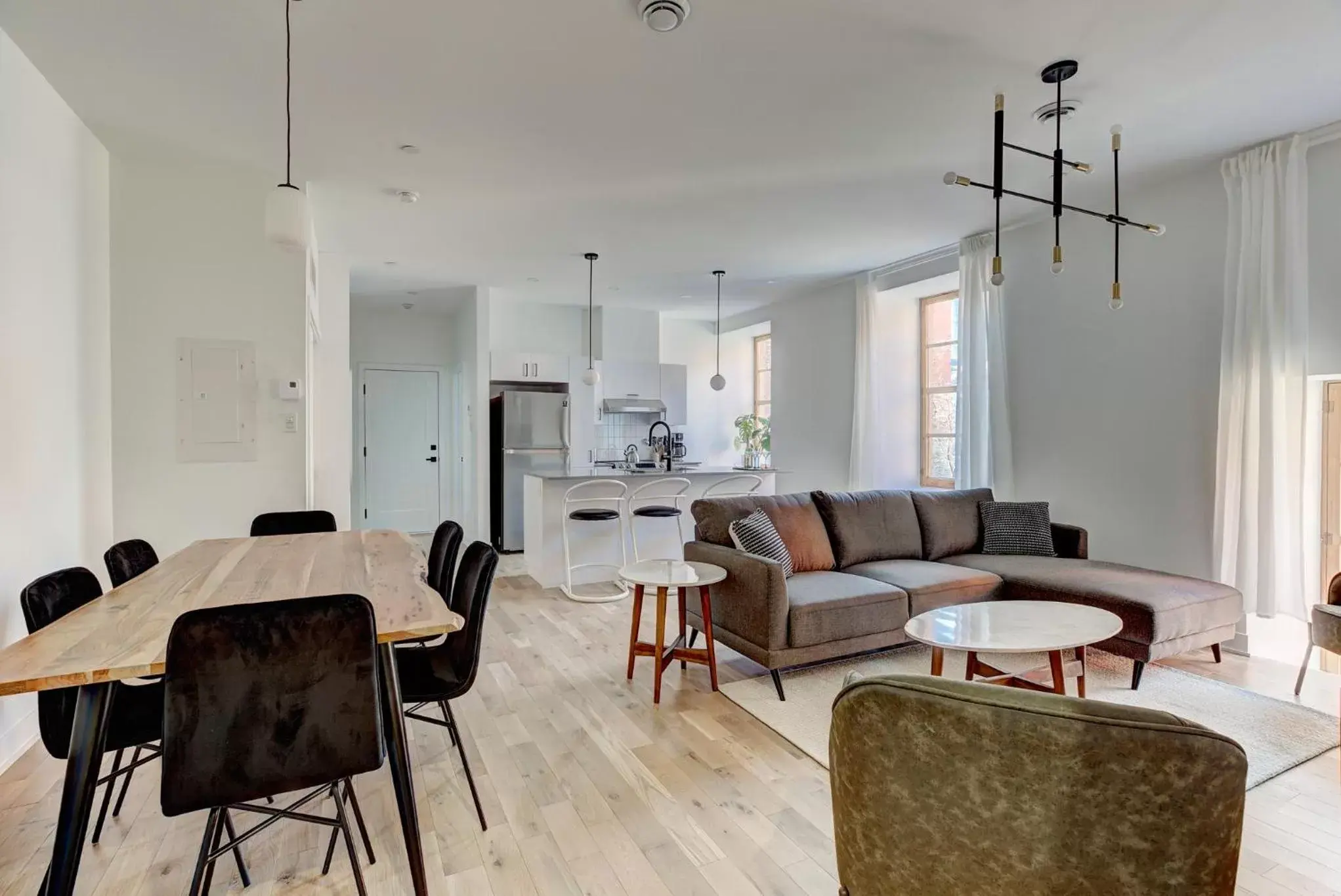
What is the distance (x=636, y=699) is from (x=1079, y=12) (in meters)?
3.28

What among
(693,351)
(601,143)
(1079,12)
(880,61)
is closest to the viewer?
(1079,12)

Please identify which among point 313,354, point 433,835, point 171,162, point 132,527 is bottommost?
point 433,835

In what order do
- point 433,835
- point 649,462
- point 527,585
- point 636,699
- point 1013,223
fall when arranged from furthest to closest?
point 649,462 < point 527,585 < point 1013,223 < point 636,699 < point 433,835

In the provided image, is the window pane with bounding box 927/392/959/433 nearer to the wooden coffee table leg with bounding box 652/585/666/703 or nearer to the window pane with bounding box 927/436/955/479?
the window pane with bounding box 927/436/955/479

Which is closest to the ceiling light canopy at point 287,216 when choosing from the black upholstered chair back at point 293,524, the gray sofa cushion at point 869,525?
the black upholstered chair back at point 293,524

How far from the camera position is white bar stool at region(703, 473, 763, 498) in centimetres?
568

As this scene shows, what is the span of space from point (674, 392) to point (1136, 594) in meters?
5.70

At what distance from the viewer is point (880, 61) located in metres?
2.63

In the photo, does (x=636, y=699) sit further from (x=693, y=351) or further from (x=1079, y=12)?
(x=693, y=351)

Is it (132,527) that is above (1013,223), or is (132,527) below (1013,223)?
below

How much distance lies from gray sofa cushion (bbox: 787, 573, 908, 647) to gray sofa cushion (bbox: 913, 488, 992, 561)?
0.97 metres

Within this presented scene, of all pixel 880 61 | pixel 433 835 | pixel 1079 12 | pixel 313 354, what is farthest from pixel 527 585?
pixel 1079 12

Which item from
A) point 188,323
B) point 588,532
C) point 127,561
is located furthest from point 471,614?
point 588,532

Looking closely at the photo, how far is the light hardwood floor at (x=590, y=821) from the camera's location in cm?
187
